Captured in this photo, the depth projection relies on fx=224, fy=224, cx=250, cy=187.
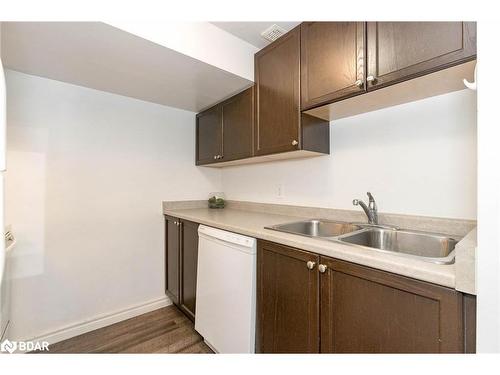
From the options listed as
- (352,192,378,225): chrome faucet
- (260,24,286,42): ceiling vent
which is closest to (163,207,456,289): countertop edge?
(352,192,378,225): chrome faucet

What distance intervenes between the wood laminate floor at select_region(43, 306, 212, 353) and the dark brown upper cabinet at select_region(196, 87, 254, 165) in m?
1.49

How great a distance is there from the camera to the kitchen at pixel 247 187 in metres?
0.92

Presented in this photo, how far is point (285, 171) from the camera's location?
202 centimetres

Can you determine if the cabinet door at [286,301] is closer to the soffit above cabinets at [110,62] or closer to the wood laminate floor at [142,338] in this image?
the wood laminate floor at [142,338]

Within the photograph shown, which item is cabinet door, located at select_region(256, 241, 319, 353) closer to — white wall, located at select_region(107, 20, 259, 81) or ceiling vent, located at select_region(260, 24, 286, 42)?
white wall, located at select_region(107, 20, 259, 81)

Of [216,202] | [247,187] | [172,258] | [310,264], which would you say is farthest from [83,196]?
[310,264]

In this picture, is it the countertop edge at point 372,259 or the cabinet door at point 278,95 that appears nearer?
the countertop edge at point 372,259

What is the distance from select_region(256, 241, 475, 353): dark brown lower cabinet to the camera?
28.0 inches

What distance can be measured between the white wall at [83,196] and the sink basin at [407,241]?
5.93ft

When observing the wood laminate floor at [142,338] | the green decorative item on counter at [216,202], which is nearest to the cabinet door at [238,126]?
the green decorative item on counter at [216,202]

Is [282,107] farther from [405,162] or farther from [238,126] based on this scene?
[405,162]

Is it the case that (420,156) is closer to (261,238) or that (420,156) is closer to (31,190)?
(261,238)

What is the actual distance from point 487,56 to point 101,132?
7.75 feet

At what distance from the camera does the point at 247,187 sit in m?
2.41
